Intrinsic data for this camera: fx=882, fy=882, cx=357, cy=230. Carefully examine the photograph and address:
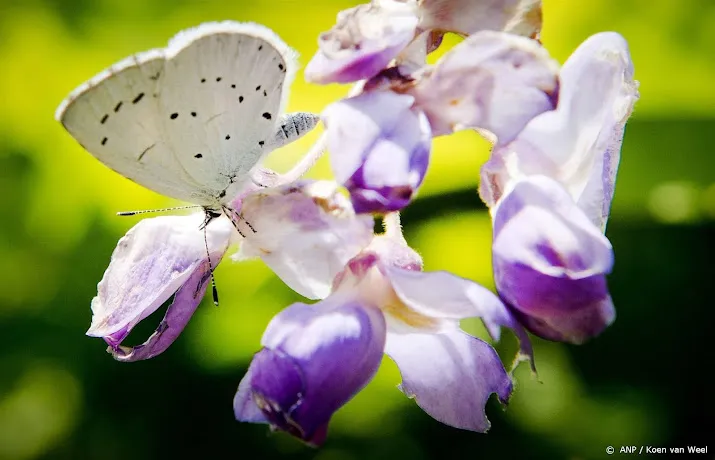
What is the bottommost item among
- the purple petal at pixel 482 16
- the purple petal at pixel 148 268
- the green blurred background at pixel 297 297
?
the green blurred background at pixel 297 297

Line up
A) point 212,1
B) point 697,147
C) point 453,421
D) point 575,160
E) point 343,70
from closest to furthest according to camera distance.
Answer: point 343,70, point 575,160, point 453,421, point 697,147, point 212,1

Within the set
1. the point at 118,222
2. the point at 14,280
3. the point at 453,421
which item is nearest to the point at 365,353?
the point at 453,421

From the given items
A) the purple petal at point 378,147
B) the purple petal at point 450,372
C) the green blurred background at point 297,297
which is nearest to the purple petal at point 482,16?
the purple petal at point 378,147

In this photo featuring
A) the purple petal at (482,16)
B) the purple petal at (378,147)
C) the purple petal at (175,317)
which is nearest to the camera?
the purple petal at (378,147)

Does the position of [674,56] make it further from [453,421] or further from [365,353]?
[365,353]

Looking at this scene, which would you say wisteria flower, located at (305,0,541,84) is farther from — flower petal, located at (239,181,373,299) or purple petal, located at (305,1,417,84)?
flower petal, located at (239,181,373,299)

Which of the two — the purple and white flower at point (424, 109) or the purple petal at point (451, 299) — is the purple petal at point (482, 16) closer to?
the purple and white flower at point (424, 109)

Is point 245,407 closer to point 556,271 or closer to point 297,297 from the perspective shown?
point 556,271

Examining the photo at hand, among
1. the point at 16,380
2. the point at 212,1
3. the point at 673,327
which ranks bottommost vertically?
the point at 673,327
